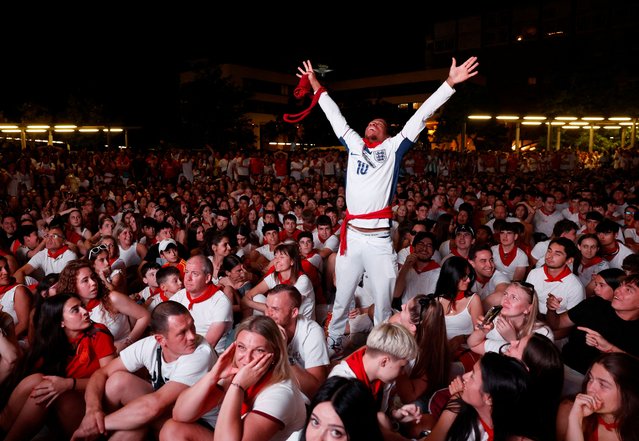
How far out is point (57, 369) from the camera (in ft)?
11.9

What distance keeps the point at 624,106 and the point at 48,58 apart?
1299 inches

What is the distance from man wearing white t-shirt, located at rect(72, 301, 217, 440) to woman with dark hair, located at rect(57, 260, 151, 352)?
1046 mm

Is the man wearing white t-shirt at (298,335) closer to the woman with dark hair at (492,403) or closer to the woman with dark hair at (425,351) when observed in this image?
the woman with dark hair at (425,351)

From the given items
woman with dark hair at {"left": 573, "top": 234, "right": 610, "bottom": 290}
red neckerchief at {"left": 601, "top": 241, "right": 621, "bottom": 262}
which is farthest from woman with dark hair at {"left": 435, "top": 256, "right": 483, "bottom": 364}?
red neckerchief at {"left": 601, "top": 241, "right": 621, "bottom": 262}

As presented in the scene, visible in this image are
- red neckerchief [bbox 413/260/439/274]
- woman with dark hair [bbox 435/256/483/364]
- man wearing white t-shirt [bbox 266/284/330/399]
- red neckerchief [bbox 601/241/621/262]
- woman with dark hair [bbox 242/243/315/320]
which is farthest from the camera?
red neckerchief [bbox 601/241/621/262]

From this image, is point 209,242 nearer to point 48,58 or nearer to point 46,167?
point 46,167

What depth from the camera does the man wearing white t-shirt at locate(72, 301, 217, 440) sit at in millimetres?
3125

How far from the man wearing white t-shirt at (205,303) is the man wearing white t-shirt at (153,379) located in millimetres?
887

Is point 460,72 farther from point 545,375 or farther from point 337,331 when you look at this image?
→ point 337,331

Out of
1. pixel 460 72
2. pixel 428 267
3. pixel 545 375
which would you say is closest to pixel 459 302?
pixel 428 267

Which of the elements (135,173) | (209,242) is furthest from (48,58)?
(209,242)

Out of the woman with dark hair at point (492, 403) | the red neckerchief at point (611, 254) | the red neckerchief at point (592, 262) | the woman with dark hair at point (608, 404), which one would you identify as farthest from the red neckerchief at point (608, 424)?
the red neckerchief at point (611, 254)

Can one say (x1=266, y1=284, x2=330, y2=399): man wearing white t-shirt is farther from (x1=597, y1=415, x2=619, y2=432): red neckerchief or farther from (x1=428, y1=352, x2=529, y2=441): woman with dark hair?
(x1=597, y1=415, x2=619, y2=432): red neckerchief

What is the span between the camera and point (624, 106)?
87.5 feet
